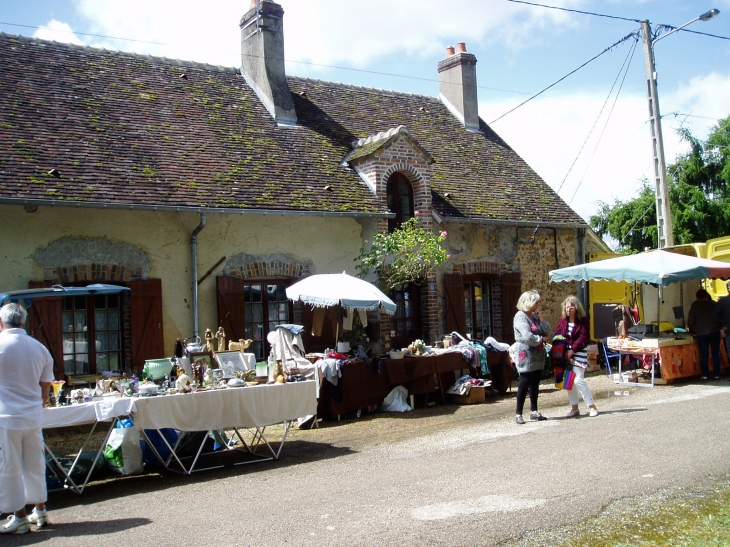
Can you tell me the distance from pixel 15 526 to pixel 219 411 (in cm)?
239

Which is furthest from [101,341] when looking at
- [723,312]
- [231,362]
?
[723,312]

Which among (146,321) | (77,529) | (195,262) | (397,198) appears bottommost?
(77,529)

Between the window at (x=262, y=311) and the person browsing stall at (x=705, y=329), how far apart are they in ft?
22.8

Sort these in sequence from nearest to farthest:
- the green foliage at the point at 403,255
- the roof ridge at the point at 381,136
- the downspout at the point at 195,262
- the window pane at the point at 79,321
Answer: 1. the window pane at the point at 79,321
2. the downspout at the point at 195,262
3. the green foliage at the point at 403,255
4. the roof ridge at the point at 381,136

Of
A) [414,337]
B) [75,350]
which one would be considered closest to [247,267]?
[75,350]

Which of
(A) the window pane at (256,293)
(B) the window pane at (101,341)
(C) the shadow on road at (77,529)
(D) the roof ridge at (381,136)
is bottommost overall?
(C) the shadow on road at (77,529)

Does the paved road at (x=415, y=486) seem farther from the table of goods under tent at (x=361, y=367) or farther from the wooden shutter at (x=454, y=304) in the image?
the wooden shutter at (x=454, y=304)

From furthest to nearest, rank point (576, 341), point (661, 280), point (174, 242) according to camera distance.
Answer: point (661, 280) < point (174, 242) < point (576, 341)

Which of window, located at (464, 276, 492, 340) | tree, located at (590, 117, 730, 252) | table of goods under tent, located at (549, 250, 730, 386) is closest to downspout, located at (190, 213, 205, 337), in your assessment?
window, located at (464, 276, 492, 340)

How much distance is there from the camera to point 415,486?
6430 mm

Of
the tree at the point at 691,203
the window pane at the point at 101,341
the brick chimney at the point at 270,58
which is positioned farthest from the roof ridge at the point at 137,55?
the tree at the point at 691,203

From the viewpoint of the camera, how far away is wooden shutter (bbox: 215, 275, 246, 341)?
38.0ft

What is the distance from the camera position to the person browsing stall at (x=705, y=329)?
12594 mm

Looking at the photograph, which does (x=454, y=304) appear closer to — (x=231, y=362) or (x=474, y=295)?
(x=474, y=295)
